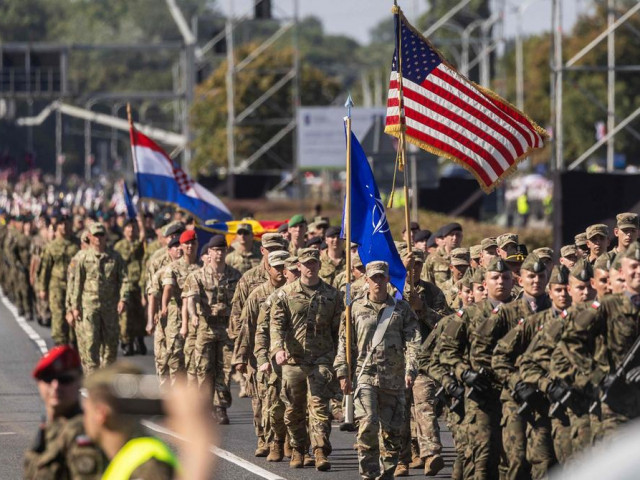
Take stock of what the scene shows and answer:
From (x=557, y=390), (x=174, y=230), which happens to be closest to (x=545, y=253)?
(x=557, y=390)

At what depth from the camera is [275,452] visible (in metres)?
14.2

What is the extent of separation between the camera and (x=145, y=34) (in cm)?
19825

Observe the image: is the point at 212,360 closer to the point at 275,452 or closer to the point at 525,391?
the point at 275,452

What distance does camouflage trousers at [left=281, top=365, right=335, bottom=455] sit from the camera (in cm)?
1364

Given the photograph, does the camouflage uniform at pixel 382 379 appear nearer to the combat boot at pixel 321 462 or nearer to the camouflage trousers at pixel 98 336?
the combat boot at pixel 321 462

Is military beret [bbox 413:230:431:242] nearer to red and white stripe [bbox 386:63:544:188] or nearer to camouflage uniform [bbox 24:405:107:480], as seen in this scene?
red and white stripe [bbox 386:63:544:188]

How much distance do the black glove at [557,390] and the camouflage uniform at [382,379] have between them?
222 cm

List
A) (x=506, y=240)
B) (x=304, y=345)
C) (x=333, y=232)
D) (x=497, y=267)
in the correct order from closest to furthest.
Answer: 1. (x=497, y=267)
2. (x=304, y=345)
3. (x=506, y=240)
4. (x=333, y=232)

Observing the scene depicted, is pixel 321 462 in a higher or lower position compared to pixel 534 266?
lower

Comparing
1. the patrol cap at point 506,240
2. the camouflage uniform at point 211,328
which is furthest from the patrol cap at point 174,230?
the patrol cap at point 506,240

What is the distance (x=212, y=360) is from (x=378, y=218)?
2.73 metres

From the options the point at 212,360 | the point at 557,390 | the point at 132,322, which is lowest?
the point at 132,322

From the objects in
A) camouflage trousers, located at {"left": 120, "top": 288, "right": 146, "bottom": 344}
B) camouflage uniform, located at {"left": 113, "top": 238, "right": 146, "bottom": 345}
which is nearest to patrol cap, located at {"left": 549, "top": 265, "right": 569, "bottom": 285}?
camouflage uniform, located at {"left": 113, "top": 238, "right": 146, "bottom": 345}

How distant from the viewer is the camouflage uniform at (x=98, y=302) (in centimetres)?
1938
